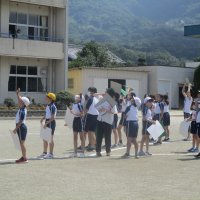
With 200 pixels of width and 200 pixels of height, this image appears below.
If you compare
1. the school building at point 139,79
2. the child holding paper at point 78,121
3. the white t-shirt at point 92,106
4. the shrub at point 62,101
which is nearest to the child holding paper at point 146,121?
the white t-shirt at point 92,106

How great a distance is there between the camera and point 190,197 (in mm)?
9102

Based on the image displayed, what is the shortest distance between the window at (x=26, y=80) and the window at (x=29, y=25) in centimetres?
257

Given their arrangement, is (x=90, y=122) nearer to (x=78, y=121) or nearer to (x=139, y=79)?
(x=78, y=121)

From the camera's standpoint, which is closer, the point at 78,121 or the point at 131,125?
the point at 131,125

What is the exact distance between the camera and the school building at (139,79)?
49.3 m

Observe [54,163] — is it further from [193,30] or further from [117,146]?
[193,30]

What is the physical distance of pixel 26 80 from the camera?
43.8 meters

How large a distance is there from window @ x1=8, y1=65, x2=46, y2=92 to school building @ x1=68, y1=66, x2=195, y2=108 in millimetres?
5004

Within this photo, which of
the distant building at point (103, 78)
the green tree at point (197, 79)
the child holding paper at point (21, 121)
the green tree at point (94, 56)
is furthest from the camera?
the green tree at point (94, 56)

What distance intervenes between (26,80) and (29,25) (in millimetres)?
4450

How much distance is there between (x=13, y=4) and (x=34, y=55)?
4304 millimetres

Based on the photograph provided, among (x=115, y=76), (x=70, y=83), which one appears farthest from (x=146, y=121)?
(x=115, y=76)

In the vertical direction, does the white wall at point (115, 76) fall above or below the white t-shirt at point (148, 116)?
above

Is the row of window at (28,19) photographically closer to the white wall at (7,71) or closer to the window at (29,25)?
the window at (29,25)
